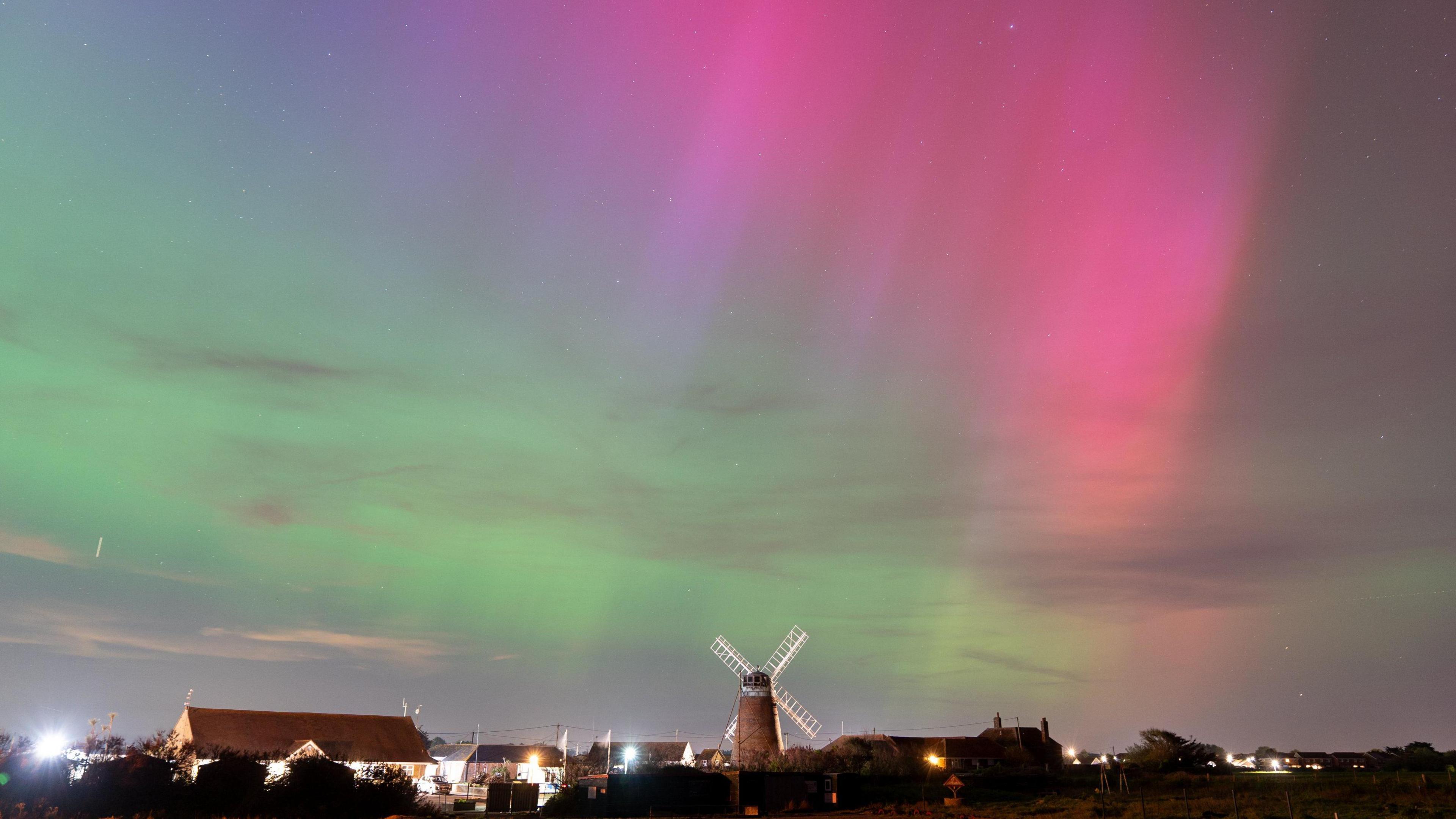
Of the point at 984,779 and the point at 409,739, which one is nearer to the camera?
the point at 984,779

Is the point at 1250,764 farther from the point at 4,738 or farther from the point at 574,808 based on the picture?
the point at 4,738

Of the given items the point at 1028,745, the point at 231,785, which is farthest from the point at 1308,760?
the point at 231,785

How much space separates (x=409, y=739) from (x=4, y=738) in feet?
217

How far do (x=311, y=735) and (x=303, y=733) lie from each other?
0.77 m

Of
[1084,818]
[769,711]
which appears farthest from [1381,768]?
[1084,818]

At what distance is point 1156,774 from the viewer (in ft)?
250

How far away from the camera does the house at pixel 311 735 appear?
82688mm

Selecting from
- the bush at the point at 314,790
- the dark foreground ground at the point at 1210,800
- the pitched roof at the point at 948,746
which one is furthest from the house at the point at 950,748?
the bush at the point at 314,790

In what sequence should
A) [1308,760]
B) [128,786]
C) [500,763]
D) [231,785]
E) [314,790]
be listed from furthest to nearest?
[1308,760] → [500,763] → [314,790] → [231,785] → [128,786]

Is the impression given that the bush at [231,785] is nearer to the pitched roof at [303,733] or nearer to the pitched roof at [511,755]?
the pitched roof at [303,733]

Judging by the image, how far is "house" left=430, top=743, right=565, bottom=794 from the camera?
3979 inches

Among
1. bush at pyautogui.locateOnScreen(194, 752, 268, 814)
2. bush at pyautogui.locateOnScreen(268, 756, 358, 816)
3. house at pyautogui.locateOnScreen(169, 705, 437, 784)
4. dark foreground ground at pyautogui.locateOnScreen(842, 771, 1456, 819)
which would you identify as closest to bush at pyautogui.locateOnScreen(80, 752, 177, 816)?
bush at pyautogui.locateOnScreen(194, 752, 268, 814)

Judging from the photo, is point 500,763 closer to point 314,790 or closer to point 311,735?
point 311,735

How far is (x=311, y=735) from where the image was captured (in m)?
87.2
